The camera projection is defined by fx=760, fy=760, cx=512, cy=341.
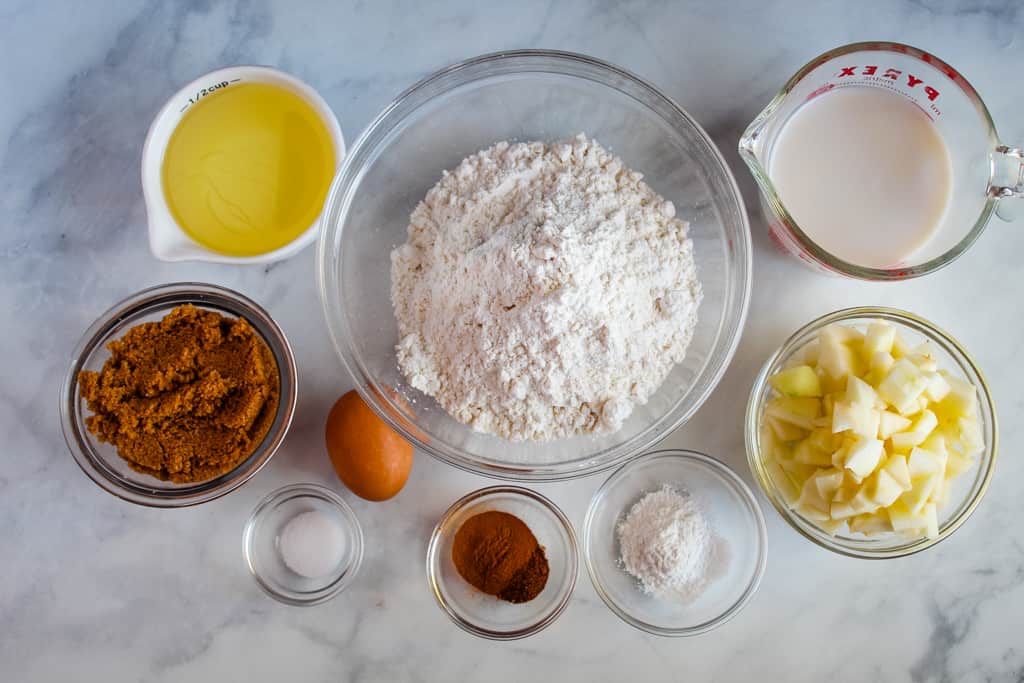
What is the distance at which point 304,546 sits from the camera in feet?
5.08

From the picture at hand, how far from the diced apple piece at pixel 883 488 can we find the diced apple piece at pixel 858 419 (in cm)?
8

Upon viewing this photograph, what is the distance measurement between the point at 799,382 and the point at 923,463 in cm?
25

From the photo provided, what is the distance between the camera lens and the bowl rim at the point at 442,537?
1531 millimetres

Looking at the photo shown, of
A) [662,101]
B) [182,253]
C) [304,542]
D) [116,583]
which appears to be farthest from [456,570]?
[662,101]

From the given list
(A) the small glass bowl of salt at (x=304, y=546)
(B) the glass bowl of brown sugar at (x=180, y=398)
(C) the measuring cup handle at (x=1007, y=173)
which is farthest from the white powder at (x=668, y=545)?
(C) the measuring cup handle at (x=1007, y=173)

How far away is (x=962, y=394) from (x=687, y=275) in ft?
1.81

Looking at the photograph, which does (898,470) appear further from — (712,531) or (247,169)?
(247,169)

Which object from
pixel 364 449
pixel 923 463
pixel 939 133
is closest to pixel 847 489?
pixel 923 463

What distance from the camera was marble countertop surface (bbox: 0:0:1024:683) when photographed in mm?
1590

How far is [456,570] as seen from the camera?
1567 millimetres

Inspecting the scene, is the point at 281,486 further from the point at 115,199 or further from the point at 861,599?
the point at 861,599

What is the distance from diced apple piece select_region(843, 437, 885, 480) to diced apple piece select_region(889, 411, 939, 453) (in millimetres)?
50

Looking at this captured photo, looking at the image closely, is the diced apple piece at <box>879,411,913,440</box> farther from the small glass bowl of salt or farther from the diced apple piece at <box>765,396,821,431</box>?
the small glass bowl of salt

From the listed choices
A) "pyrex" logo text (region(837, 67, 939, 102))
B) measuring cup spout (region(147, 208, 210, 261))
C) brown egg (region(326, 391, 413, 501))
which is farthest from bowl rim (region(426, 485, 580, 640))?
"pyrex" logo text (region(837, 67, 939, 102))
